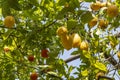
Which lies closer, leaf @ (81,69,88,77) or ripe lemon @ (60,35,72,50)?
ripe lemon @ (60,35,72,50)

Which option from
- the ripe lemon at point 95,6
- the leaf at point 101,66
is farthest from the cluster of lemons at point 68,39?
the ripe lemon at point 95,6

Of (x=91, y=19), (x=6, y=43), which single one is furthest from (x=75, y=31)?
(x=6, y=43)

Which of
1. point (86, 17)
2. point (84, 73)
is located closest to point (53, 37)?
point (84, 73)

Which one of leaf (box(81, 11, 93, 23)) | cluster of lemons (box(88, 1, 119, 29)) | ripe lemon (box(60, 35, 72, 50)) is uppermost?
cluster of lemons (box(88, 1, 119, 29))

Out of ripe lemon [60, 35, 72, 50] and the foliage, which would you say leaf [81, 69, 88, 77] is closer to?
the foliage

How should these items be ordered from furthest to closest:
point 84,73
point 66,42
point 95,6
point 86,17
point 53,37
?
1. point 53,37
2. point 84,73
3. point 95,6
4. point 86,17
5. point 66,42

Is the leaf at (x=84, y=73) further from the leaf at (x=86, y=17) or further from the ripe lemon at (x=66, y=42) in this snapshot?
the ripe lemon at (x=66, y=42)

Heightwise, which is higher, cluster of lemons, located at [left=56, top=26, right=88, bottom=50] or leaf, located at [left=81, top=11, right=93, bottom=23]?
leaf, located at [left=81, top=11, right=93, bottom=23]

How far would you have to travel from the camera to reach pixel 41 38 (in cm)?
397

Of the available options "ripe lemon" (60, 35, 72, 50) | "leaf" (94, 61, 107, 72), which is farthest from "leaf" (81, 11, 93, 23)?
"leaf" (94, 61, 107, 72)

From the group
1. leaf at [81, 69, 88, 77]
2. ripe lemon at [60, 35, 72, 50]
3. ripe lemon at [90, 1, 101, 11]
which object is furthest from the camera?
leaf at [81, 69, 88, 77]

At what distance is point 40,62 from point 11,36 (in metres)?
0.52

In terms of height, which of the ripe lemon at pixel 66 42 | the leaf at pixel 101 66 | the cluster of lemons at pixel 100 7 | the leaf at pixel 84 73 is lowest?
the leaf at pixel 101 66

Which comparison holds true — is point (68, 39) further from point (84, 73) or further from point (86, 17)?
point (84, 73)
